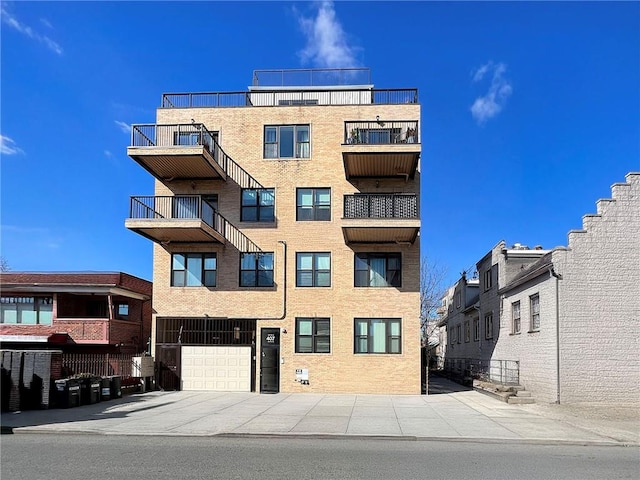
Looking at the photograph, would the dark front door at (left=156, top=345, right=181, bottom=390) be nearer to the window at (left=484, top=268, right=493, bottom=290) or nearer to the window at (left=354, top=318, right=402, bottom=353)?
the window at (left=354, top=318, right=402, bottom=353)

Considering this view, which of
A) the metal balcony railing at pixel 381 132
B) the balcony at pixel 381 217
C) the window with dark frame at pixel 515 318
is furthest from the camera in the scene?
the window with dark frame at pixel 515 318

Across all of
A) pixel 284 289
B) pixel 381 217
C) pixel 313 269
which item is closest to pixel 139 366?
pixel 284 289

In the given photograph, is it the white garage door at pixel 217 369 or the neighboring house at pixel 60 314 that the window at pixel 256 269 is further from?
the neighboring house at pixel 60 314

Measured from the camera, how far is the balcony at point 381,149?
21875mm

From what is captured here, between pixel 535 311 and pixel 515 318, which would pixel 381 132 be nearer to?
pixel 535 311

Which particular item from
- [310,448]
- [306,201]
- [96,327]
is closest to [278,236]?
[306,201]

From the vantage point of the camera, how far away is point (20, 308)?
25531mm

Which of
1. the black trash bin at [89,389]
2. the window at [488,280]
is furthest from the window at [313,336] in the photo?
the window at [488,280]

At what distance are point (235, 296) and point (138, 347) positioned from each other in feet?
22.8

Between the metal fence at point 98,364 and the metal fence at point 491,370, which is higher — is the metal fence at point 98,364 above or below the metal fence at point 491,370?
above

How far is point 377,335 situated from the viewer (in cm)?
2317

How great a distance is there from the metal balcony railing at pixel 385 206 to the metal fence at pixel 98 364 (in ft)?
33.6

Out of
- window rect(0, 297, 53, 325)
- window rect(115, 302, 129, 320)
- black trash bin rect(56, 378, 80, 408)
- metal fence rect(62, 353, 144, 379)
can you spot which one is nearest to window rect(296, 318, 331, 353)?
metal fence rect(62, 353, 144, 379)

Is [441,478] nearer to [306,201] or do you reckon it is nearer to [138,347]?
[306,201]
